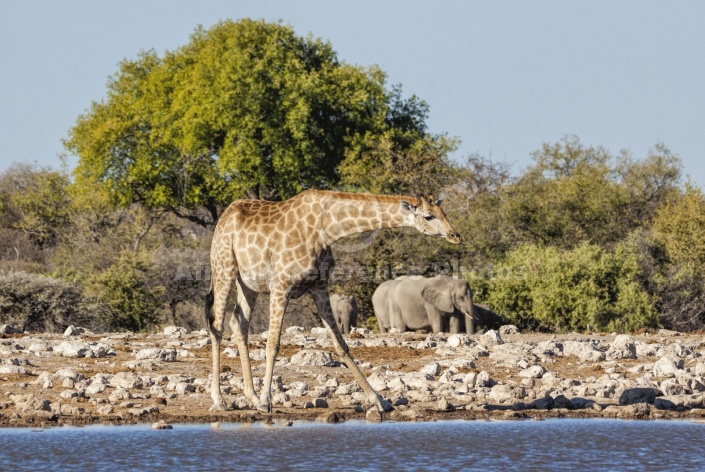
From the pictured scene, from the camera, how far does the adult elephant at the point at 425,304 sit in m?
31.0

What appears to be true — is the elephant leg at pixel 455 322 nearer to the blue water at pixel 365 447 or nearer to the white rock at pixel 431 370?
the white rock at pixel 431 370

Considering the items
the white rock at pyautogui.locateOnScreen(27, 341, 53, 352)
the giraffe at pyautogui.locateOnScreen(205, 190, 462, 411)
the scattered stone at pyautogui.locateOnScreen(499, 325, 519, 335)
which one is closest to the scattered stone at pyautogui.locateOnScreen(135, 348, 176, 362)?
the white rock at pyautogui.locateOnScreen(27, 341, 53, 352)

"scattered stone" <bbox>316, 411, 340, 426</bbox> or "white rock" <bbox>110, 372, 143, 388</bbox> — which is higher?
"white rock" <bbox>110, 372, 143, 388</bbox>

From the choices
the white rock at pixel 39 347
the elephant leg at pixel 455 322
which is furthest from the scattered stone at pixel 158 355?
the elephant leg at pixel 455 322

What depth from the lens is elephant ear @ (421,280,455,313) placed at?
3125cm

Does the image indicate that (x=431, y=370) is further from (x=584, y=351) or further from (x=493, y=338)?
(x=493, y=338)

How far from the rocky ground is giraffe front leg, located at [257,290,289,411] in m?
0.20

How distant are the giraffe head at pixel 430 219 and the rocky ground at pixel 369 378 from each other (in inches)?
86.4

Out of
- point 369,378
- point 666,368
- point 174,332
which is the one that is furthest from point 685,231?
point 369,378

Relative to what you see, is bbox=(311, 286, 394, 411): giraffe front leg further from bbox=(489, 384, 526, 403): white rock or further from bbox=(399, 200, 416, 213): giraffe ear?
bbox=(489, 384, 526, 403): white rock

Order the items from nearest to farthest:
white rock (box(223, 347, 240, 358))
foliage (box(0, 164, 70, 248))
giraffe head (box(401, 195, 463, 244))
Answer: giraffe head (box(401, 195, 463, 244)), white rock (box(223, 347, 240, 358)), foliage (box(0, 164, 70, 248))

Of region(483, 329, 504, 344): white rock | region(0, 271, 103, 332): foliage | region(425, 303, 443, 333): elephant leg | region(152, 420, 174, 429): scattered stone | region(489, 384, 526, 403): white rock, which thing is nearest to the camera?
region(152, 420, 174, 429): scattered stone

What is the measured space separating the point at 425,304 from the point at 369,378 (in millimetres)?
14866

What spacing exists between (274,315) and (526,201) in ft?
→ 76.0
